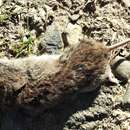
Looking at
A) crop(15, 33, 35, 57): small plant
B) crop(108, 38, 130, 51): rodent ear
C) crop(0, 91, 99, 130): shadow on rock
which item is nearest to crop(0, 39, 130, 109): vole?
crop(108, 38, 130, 51): rodent ear

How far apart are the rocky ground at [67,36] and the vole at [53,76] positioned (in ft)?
0.59

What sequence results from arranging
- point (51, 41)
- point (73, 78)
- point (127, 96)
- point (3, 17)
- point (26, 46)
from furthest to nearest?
point (3, 17) < point (26, 46) < point (51, 41) < point (127, 96) < point (73, 78)

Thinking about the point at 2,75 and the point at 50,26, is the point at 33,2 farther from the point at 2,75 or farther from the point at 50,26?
the point at 2,75

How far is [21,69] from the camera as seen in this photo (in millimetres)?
4992

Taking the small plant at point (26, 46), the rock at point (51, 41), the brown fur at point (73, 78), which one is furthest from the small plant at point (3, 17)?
the brown fur at point (73, 78)

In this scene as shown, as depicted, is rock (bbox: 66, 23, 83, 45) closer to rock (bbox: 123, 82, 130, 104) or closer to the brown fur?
the brown fur

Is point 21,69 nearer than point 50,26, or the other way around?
point 21,69

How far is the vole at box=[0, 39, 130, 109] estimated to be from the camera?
4789mm

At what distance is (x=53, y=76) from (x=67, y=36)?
60 centimetres

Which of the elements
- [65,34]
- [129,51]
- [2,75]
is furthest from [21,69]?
[129,51]

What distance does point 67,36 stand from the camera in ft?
17.4

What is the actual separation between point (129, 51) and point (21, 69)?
1.02 m

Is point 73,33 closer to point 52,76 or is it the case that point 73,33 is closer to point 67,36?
point 67,36

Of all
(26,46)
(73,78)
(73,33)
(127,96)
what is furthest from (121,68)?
(26,46)
